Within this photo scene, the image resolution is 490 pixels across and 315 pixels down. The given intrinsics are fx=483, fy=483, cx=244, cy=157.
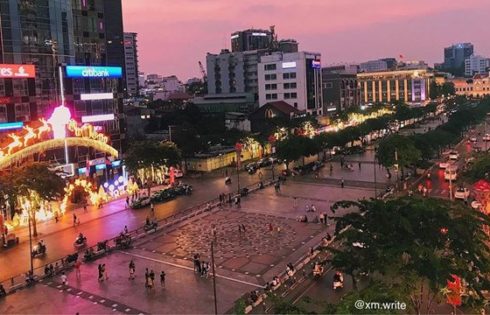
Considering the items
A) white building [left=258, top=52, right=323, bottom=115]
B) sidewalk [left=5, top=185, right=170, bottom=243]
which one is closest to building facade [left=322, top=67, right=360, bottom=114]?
white building [left=258, top=52, right=323, bottom=115]

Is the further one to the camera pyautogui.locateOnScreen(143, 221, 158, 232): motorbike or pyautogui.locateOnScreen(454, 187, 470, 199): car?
pyautogui.locateOnScreen(454, 187, 470, 199): car

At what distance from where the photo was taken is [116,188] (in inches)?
2494

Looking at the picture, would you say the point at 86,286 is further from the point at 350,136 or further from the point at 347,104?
the point at 347,104

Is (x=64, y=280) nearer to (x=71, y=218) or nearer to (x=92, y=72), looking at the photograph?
(x=71, y=218)

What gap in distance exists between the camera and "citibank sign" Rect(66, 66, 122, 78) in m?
65.5

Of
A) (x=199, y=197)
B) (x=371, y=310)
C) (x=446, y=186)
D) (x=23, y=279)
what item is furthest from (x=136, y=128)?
(x=371, y=310)

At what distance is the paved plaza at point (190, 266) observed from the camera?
29.8 m

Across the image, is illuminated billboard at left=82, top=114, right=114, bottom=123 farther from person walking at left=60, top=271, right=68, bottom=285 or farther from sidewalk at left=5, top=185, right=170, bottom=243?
person walking at left=60, top=271, right=68, bottom=285

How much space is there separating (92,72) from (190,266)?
138 ft

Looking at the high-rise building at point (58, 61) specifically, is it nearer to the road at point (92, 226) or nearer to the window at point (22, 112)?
the window at point (22, 112)

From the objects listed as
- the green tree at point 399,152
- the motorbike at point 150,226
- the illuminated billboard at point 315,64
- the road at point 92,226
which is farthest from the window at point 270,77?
the motorbike at point 150,226

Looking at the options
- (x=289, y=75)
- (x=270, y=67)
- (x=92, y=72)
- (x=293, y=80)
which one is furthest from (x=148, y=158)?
(x=270, y=67)

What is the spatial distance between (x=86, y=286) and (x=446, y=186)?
147ft

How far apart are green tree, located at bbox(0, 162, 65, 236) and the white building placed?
322 ft
